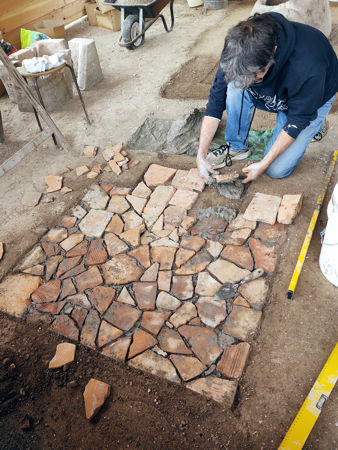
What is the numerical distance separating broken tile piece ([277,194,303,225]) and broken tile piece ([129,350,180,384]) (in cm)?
148

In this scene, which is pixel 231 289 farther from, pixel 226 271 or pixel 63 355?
pixel 63 355

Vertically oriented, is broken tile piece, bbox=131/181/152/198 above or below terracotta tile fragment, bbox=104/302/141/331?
above

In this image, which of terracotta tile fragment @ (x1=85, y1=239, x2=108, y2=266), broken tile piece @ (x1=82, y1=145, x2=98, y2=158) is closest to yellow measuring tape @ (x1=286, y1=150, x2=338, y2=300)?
terracotta tile fragment @ (x1=85, y1=239, x2=108, y2=266)

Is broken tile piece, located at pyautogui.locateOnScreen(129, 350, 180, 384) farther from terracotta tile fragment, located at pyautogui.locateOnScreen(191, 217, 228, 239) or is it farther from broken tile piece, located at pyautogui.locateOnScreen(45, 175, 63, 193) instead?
broken tile piece, located at pyautogui.locateOnScreen(45, 175, 63, 193)

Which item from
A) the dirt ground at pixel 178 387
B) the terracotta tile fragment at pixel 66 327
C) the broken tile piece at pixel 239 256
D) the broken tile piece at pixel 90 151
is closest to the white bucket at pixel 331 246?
the dirt ground at pixel 178 387

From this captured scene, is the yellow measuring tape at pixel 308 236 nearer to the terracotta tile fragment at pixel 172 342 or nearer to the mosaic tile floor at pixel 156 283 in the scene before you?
the mosaic tile floor at pixel 156 283

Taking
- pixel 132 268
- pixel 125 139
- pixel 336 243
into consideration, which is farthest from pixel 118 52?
pixel 336 243

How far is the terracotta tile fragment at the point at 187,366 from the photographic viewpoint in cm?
209

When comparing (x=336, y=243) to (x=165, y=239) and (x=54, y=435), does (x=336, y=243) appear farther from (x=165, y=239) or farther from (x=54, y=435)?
(x=54, y=435)

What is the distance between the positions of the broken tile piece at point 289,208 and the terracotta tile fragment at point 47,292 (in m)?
1.94

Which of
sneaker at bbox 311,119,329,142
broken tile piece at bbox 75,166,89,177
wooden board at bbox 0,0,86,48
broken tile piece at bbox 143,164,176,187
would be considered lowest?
broken tile piece at bbox 75,166,89,177

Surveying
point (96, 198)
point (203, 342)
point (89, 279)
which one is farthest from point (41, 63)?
point (203, 342)

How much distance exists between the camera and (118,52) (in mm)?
6121

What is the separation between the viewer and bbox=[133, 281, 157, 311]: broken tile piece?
2.45 meters
